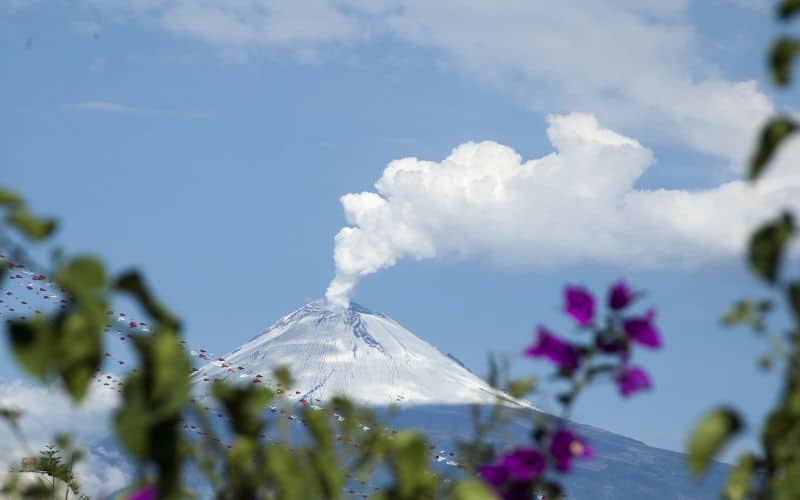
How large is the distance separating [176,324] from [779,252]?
3.50ft

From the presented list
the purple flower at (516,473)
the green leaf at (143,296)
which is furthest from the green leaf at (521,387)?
the green leaf at (143,296)

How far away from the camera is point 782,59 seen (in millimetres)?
2021

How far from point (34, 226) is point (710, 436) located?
3.71 feet

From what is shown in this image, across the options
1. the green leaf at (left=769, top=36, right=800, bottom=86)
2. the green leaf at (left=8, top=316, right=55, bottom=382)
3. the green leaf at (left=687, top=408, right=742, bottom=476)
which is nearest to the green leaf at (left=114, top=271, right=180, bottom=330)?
the green leaf at (left=8, top=316, right=55, bottom=382)

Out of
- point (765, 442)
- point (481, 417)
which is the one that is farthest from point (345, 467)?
point (765, 442)

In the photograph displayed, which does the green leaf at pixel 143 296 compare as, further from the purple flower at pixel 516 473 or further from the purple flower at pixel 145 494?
the purple flower at pixel 516 473

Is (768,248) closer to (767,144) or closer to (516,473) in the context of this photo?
(767,144)

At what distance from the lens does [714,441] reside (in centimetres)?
185

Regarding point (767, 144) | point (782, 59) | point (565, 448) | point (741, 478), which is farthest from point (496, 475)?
point (782, 59)

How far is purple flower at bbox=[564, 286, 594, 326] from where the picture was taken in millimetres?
2387

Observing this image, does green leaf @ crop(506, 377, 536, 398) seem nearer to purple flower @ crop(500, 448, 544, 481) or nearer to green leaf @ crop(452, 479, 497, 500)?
purple flower @ crop(500, 448, 544, 481)

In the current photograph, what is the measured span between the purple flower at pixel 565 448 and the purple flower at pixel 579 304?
0.81ft

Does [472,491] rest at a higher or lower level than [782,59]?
lower

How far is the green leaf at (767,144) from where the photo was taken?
6.45ft
